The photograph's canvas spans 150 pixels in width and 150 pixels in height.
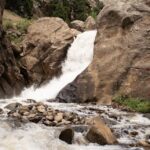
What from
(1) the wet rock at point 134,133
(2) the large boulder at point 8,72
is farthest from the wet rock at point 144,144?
(2) the large boulder at point 8,72

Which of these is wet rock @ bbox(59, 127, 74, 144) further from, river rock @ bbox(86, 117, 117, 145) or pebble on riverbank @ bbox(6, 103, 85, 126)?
pebble on riverbank @ bbox(6, 103, 85, 126)

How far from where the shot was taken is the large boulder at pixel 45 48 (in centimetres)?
3098

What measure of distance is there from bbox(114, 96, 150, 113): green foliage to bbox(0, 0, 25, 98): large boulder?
693cm

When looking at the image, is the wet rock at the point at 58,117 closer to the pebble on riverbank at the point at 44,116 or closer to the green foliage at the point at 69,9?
the pebble on riverbank at the point at 44,116

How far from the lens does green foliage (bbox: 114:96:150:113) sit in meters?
22.6

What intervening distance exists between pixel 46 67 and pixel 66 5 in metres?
24.9

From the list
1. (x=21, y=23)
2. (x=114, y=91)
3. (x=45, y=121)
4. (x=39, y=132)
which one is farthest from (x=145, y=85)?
(x=21, y=23)

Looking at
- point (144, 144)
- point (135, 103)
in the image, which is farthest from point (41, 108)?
point (144, 144)

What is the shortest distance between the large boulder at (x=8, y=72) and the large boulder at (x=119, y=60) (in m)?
3.34

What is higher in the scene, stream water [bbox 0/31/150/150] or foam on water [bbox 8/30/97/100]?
foam on water [bbox 8/30/97/100]

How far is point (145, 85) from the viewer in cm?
2462

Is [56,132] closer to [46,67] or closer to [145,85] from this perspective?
[145,85]

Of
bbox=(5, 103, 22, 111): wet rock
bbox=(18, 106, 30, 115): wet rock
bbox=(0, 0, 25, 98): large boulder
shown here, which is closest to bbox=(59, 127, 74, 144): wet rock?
bbox=(18, 106, 30, 115): wet rock

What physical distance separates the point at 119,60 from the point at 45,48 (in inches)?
299
